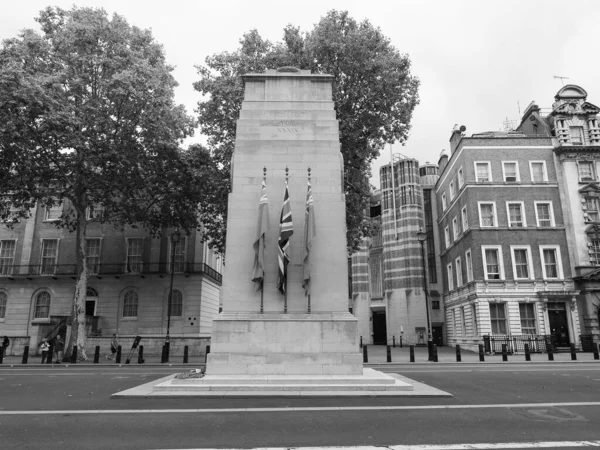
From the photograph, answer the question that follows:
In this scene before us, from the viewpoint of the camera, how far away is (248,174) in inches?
539

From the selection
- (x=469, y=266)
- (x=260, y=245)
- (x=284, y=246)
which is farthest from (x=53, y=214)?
(x=469, y=266)

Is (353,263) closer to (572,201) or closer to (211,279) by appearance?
(211,279)

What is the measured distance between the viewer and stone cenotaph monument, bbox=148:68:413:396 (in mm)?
11352

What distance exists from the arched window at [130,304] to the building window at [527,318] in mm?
28058

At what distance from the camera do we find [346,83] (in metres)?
26.0

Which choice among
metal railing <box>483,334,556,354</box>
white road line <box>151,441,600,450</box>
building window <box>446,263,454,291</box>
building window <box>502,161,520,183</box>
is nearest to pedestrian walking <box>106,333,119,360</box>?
metal railing <box>483,334,556,354</box>

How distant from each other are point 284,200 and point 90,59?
683 inches

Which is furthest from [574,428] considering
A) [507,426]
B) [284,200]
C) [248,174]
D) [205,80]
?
[205,80]

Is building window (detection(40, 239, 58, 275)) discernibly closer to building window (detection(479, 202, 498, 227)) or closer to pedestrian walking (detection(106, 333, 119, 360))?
pedestrian walking (detection(106, 333, 119, 360))

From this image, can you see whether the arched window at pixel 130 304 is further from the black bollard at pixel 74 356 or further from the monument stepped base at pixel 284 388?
the monument stepped base at pixel 284 388

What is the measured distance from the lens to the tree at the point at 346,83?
25203 millimetres

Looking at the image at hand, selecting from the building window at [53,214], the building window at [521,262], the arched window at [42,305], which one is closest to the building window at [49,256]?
the arched window at [42,305]

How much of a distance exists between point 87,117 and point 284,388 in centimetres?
1988

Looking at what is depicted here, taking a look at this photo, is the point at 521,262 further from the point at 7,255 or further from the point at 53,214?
the point at 7,255
